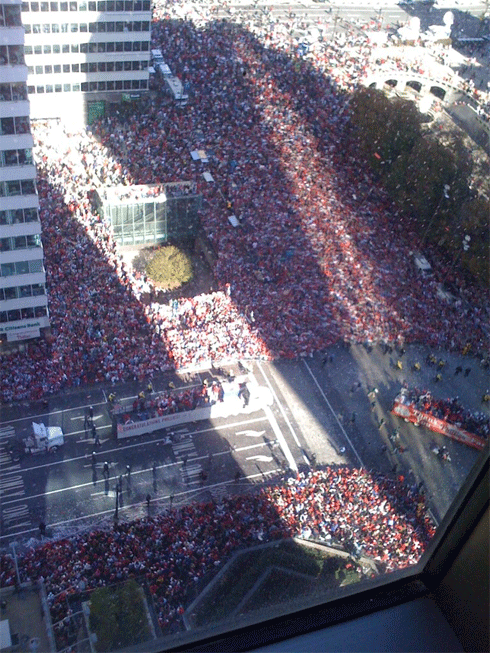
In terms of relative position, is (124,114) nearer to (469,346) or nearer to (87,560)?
(469,346)

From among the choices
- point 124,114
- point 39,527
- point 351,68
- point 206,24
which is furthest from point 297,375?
point 206,24

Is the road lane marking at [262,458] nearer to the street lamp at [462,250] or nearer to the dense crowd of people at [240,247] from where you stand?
the dense crowd of people at [240,247]

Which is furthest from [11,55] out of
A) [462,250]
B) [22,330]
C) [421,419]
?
[462,250]

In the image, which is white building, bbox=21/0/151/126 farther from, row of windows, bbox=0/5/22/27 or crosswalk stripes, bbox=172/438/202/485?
crosswalk stripes, bbox=172/438/202/485

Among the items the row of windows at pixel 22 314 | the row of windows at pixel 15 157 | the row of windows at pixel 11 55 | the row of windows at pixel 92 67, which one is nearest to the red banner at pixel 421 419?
the row of windows at pixel 22 314

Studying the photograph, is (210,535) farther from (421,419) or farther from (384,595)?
(384,595)

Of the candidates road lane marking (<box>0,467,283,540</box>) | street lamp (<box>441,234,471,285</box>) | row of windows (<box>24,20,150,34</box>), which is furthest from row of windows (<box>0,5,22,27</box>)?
street lamp (<box>441,234,471,285</box>)

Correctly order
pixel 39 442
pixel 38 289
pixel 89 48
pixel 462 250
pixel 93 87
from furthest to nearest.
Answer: pixel 93 87
pixel 89 48
pixel 462 250
pixel 38 289
pixel 39 442
